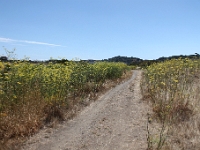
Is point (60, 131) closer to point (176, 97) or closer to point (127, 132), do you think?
point (127, 132)

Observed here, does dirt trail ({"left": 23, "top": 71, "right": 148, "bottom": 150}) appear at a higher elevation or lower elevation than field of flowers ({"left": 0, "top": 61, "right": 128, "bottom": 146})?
lower

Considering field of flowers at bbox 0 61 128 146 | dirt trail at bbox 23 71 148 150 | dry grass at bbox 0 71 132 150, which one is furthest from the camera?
field of flowers at bbox 0 61 128 146

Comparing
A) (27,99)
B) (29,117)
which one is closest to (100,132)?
(29,117)

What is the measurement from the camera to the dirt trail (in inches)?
172

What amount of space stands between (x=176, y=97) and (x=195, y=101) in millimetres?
670

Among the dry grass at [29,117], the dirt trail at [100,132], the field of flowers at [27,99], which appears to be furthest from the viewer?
the field of flowers at [27,99]

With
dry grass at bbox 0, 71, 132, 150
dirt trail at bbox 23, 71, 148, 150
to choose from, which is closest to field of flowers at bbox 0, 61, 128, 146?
dry grass at bbox 0, 71, 132, 150

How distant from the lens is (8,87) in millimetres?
5160

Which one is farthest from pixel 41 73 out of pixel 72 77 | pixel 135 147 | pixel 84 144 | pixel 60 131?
pixel 135 147

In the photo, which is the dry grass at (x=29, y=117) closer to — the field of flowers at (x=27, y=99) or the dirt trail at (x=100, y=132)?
the field of flowers at (x=27, y=99)

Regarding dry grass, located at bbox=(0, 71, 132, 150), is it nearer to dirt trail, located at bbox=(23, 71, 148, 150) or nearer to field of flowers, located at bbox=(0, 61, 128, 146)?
field of flowers, located at bbox=(0, 61, 128, 146)

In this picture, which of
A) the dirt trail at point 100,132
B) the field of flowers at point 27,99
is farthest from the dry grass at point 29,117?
the dirt trail at point 100,132

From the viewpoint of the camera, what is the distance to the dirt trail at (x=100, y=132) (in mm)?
4367

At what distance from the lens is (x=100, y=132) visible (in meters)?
5.05
